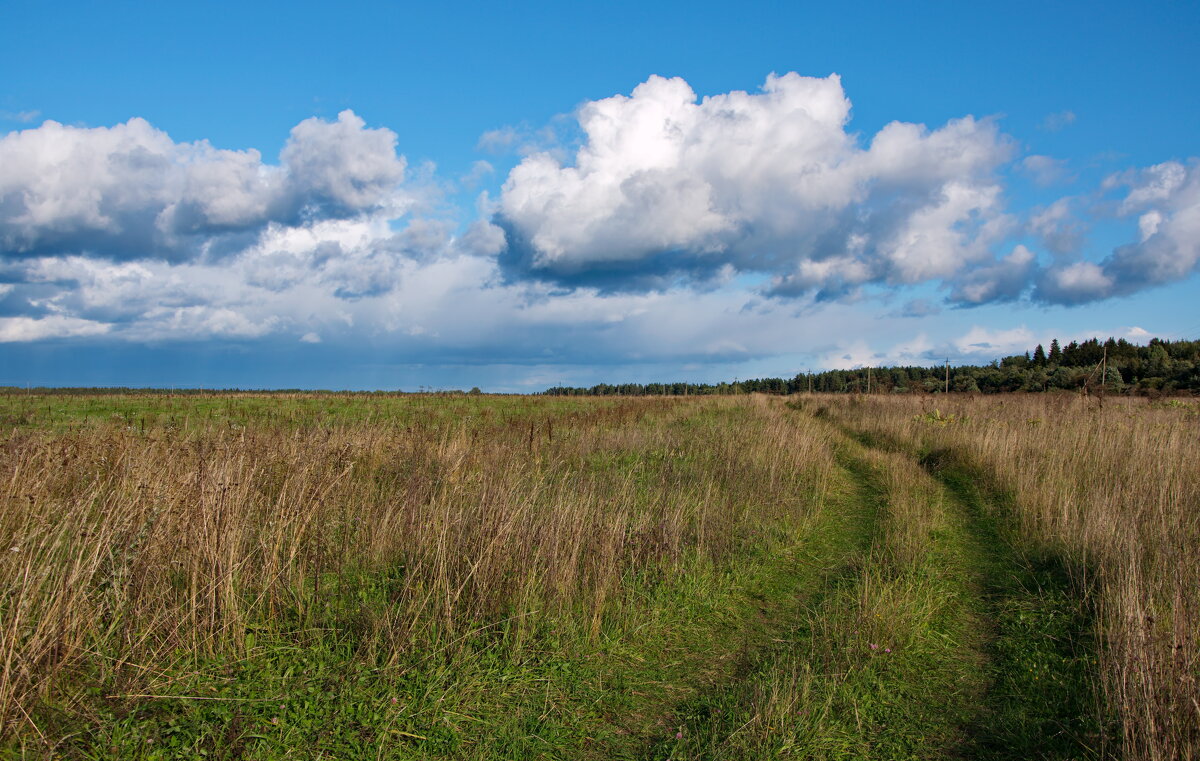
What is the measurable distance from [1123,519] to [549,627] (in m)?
6.16

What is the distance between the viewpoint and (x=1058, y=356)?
54.6m

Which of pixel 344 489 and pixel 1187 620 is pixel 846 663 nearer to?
pixel 1187 620

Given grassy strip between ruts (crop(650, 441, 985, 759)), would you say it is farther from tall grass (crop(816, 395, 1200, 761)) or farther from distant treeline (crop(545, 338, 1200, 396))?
distant treeline (crop(545, 338, 1200, 396))

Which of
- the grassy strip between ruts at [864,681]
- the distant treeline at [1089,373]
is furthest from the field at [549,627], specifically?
the distant treeline at [1089,373]

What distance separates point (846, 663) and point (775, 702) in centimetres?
98

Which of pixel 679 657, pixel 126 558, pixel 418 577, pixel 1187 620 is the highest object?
pixel 126 558

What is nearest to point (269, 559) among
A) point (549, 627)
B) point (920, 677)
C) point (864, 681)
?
point (549, 627)

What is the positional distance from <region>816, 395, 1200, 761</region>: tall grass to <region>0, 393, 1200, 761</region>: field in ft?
0.12

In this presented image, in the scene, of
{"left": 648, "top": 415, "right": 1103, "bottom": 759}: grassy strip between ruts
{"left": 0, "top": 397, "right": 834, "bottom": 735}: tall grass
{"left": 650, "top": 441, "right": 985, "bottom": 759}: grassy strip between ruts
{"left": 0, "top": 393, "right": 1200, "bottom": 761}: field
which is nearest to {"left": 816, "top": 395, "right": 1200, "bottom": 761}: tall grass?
{"left": 0, "top": 393, "right": 1200, "bottom": 761}: field

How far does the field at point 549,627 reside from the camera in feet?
10.3

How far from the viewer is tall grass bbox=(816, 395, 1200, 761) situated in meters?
3.21

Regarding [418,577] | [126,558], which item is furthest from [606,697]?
[126,558]

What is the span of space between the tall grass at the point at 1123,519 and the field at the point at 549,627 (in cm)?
4

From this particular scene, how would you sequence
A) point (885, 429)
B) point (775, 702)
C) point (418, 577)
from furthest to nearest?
point (885, 429)
point (418, 577)
point (775, 702)
